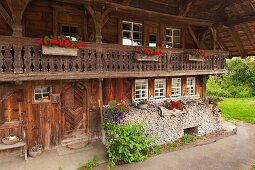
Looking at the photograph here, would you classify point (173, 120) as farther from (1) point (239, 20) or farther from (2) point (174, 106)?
(1) point (239, 20)

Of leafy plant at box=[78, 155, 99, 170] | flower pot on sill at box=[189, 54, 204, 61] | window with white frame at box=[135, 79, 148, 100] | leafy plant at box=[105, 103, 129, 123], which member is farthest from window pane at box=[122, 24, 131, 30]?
leafy plant at box=[78, 155, 99, 170]

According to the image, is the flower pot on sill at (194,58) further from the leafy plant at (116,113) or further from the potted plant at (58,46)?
the potted plant at (58,46)

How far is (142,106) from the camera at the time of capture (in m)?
8.22

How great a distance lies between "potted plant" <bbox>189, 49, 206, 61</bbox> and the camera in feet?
29.4

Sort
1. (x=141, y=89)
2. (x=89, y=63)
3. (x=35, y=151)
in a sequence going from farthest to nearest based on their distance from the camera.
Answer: (x=141, y=89) → (x=89, y=63) → (x=35, y=151)

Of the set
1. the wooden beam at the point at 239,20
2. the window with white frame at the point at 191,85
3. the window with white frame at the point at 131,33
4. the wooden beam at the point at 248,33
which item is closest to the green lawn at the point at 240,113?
the window with white frame at the point at 191,85

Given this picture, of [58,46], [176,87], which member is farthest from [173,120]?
[58,46]

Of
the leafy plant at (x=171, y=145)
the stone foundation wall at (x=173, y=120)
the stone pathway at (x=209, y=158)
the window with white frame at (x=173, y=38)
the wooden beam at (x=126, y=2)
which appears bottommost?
the stone pathway at (x=209, y=158)

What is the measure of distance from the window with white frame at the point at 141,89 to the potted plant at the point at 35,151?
5.43m

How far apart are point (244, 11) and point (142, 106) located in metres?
8.72

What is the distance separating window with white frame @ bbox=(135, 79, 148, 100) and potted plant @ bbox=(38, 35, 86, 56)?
4.30 meters

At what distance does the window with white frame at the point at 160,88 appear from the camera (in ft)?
32.9

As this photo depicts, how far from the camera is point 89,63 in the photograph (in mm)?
6918

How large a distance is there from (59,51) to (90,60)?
1.39 m
